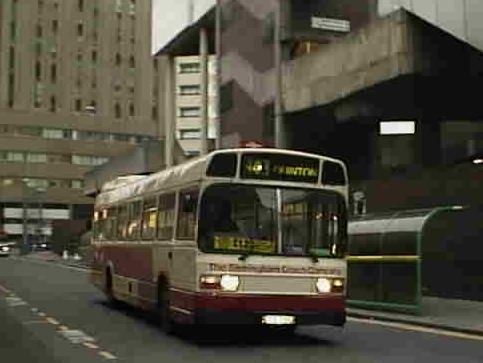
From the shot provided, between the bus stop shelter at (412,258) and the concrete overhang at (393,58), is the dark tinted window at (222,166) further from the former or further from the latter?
the concrete overhang at (393,58)

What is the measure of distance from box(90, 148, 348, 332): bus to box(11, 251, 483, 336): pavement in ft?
13.4

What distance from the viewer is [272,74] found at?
42.0 metres

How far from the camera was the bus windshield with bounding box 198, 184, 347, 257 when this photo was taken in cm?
1398

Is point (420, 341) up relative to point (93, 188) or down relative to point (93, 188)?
down

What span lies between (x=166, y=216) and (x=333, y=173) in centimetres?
318

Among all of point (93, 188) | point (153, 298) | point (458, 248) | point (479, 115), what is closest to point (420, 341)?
point (153, 298)

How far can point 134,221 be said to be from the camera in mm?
19156

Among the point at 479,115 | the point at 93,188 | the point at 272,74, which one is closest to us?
the point at 479,115

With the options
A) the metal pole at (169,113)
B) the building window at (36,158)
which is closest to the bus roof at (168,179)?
the metal pole at (169,113)

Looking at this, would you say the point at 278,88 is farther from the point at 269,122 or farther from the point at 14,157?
the point at 14,157

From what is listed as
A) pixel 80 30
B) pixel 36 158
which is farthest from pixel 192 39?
pixel 80 30

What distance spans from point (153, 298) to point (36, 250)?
9729 cm

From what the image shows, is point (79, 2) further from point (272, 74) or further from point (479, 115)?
point (479, 115)

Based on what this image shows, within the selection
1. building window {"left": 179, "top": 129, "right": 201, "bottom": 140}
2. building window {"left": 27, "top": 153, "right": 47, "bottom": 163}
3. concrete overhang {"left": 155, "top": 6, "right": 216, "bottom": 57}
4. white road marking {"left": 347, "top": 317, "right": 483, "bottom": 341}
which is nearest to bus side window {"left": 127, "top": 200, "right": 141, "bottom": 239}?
white road marking {"left": 347, "top": 317, "right": 483, "bottom": 341}
